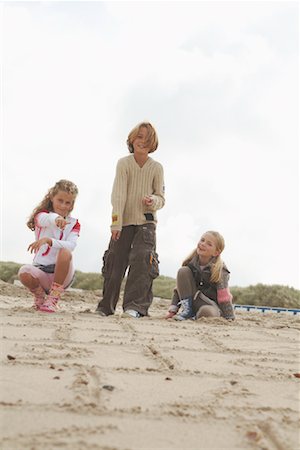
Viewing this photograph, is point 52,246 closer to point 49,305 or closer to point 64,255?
point 64,255

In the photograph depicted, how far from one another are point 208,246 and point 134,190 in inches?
29.7

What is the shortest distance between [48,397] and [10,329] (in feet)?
4.90

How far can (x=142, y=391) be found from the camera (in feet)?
6.00

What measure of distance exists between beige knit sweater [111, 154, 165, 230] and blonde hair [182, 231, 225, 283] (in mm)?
464

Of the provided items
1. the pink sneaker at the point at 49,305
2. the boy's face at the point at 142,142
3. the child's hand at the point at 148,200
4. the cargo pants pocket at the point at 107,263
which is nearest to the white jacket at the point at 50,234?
the pink sneaker at the point at 49,305

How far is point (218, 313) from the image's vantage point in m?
4.52

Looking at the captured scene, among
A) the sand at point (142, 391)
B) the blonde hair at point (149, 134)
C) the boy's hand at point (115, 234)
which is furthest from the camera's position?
the blonde hair at point (149, 134)

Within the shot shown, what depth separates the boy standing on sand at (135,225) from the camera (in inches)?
177

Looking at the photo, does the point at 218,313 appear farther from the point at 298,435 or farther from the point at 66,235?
the point at 298,435

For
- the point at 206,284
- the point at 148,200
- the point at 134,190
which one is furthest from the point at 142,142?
the point at 206,284

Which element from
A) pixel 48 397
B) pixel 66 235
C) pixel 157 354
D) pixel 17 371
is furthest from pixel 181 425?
pixel 66 235

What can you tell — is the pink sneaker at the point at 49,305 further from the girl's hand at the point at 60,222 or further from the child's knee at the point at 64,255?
the girl's hand at the point at 60,222

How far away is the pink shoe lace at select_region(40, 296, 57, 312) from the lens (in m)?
4.17

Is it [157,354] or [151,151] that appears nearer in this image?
[157,354]
